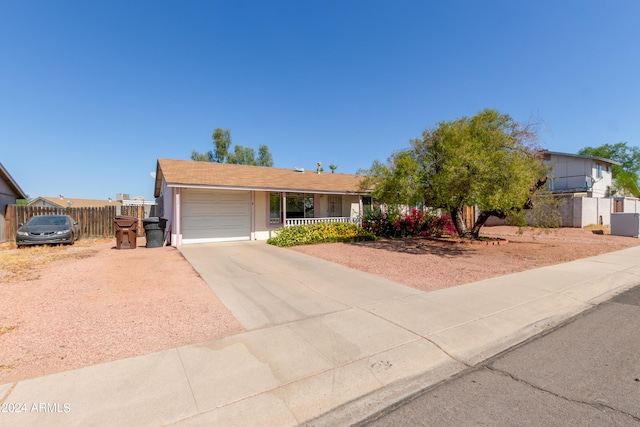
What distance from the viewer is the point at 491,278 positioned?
7148 millimetres

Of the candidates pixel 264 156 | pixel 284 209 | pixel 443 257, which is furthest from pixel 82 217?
pixel 264 156

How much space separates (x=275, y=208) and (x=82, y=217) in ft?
32.0

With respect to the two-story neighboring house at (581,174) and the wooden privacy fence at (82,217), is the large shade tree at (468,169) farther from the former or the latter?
the two-story neighboring house at (581,174)

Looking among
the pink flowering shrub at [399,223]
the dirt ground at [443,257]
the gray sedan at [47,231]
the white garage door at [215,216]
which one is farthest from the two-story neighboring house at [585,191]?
the gray sedan at [47,231]

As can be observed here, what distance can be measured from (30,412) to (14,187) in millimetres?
19981

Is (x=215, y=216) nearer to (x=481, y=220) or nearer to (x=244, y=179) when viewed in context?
(x=244, y=179)

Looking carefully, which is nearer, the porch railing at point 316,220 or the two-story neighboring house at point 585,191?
the porch railing at point 316,220

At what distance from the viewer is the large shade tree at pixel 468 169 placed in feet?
33.0

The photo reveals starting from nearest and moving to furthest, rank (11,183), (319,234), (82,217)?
(319,234), (82,217), (11,183)

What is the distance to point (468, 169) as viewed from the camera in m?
10.6

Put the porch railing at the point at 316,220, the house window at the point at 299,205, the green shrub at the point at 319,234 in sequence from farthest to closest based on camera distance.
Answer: the house window at the point at 299,205 → the porch railing at the point at 316,220 → the green shrub at the point at 319,234

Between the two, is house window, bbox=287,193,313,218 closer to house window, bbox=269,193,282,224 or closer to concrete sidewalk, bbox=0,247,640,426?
house window, bbox=269,193,282,224

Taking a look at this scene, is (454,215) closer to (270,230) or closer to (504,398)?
(270,230)

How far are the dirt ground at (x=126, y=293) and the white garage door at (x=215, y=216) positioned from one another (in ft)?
6.88
